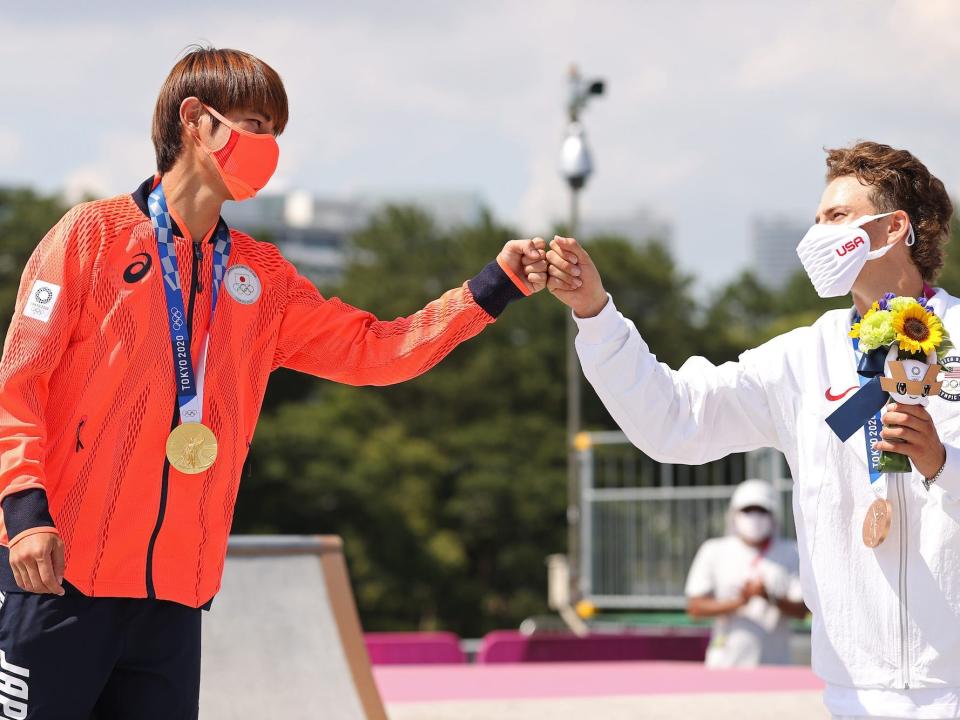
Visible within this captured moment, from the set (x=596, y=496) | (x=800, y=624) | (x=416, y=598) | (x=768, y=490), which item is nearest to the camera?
(x=768, y=490)

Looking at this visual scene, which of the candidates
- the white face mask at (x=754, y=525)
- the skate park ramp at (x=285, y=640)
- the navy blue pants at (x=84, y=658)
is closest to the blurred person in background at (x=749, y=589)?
the white face mask at (x=754, y=525)

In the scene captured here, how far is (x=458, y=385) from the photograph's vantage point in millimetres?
43250

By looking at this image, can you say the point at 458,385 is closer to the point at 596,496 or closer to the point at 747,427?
the point at 596,496

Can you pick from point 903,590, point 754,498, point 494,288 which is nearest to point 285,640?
point 494,288

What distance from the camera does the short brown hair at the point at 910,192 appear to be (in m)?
3.30

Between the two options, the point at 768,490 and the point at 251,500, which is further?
the point at 251,500

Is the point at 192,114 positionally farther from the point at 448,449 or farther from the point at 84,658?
the point at 448,449

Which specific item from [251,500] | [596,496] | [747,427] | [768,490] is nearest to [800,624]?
[596,496]

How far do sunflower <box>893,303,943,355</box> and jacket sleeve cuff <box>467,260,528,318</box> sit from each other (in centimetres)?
96

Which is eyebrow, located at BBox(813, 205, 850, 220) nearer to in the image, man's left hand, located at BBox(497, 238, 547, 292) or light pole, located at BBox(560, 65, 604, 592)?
man's left hand, located at BBox(497, 238, 547, 292)

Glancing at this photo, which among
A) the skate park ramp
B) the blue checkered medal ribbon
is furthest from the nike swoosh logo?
the skate park ramp

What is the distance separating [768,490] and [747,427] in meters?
5.38

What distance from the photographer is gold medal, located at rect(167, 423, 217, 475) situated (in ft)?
9.64

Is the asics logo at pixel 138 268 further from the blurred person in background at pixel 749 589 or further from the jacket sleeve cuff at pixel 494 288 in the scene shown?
the blurred person in background at pixel 749 589
